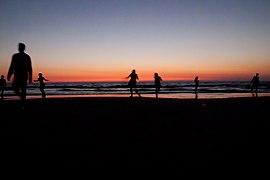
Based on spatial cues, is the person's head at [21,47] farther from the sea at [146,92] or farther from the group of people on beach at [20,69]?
the sea at [146,92]

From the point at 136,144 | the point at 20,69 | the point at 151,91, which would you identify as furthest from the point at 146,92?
the point at 136,144

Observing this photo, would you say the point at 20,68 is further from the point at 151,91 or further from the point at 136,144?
the point at 151,91

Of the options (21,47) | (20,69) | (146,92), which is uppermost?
(21,47)

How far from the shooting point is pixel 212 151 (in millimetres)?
4754

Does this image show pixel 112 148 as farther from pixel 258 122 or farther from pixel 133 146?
pixel 258 122

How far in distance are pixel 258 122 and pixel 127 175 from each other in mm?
5895

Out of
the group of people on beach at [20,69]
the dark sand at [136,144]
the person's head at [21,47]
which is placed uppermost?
the person's head at [21,47]

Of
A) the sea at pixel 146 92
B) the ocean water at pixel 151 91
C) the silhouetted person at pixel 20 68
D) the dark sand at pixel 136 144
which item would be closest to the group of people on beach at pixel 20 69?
the silhouetted person at pixel 20 68

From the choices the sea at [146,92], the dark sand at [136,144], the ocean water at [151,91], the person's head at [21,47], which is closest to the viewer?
the dark sand at [136,144]

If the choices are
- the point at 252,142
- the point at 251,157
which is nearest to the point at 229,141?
the point at 252,142

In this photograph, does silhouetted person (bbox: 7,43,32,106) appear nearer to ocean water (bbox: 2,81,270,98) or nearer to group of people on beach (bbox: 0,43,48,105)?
group of people on beach (bbox: 0,43,48,105)

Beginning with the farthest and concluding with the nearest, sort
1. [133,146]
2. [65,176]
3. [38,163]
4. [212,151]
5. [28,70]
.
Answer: [28,70] → [133,146] → [212,151] → [38,163] → [65,176]

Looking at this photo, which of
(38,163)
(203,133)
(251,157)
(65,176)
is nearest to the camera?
(65,176)

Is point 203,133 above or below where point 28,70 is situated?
below
